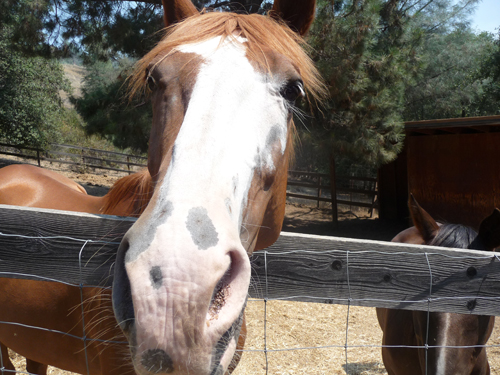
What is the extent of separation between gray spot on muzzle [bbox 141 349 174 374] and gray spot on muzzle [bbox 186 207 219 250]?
10.4 inches

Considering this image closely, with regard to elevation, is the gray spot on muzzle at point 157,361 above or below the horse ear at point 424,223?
below

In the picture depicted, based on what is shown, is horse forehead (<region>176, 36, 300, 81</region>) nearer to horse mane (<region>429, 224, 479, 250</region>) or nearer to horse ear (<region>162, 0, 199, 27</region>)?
horse ear (<region>162, 0, 199, 27</region>)

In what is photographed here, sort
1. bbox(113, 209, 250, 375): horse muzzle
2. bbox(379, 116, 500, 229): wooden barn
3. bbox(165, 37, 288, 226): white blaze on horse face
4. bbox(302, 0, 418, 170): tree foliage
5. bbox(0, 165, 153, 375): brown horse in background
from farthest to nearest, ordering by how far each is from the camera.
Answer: bbox(379, 116, 500, 229): wooden barn
bbox(302, 0, 418, 170): tree foliage
bbox(0, 165, 153, 375): brown horse in background
bbox(165, 37, 288, 226): white blaze on horse face
bbox(113, 209, 250, 375): horse muzzle

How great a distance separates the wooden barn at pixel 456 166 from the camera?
721 centimetres

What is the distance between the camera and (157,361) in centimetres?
81

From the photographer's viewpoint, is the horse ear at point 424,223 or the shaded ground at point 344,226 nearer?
the horse ear at point 424,223

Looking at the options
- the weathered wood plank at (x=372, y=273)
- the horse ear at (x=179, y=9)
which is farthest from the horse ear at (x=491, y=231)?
the horse ear at (x=179, y=9)

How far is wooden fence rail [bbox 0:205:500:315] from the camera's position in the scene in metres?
1.42

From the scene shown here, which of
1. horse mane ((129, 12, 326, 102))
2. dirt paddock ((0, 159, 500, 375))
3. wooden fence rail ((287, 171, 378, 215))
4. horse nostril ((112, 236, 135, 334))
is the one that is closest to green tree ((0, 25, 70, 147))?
wooden fence rail ((287, 171, 378, 215))

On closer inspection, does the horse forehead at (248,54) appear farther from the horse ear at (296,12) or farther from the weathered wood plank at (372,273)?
the weathered wood plank at (372,273)

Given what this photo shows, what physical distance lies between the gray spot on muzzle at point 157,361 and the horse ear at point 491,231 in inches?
81.2

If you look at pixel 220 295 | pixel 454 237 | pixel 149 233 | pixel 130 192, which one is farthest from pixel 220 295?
pixel 454 237

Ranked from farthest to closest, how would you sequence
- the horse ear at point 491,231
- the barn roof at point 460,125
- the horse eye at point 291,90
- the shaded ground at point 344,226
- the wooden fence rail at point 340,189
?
the wooden fence rail at point 340,189
the shaded ground at point 344,226
the barn roof at point 460,125
the horse ear at point 491,231
the horse eye at point 291,90

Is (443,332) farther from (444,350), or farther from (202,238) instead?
(202,238)
